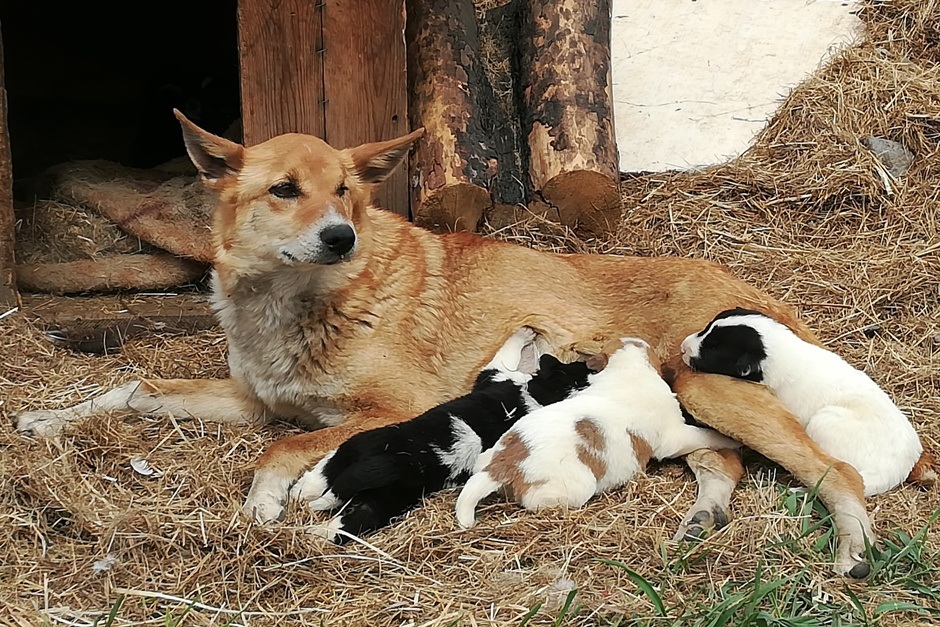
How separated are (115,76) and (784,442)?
7.16 m

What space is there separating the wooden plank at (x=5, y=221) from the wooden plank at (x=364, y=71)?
1.72 m

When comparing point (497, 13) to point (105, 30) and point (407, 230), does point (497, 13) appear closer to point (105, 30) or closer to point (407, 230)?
point (407, 230)

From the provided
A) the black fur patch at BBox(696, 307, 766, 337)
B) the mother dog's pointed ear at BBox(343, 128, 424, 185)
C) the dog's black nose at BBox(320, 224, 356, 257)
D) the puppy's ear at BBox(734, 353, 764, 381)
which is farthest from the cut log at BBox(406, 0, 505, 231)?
the puppy's ear at BBox(734, 353, 764, 381)

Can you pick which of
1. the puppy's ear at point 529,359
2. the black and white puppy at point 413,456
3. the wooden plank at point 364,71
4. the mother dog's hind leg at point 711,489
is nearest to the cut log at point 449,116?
the wooden plank at point 364,71

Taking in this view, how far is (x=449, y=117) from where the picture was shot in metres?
5.70

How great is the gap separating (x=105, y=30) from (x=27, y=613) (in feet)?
22.6

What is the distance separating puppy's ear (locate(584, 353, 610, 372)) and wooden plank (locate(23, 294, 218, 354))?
2.45 meters

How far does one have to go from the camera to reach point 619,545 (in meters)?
3.51

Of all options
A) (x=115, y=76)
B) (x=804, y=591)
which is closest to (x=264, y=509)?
(x=804, y=591)

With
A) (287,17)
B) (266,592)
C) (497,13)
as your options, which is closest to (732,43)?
(497,13)

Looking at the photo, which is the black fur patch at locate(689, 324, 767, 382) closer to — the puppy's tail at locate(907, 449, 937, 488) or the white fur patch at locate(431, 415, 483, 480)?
the puppy's tail at locate(907, 449, 937, 488)

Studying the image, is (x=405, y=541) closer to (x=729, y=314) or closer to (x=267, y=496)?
(x=267, y=496)

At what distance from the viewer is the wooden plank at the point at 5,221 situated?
5.16m

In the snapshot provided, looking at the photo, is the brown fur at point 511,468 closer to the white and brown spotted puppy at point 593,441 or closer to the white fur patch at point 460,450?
the white and brown spotted puppy at point 593,441
